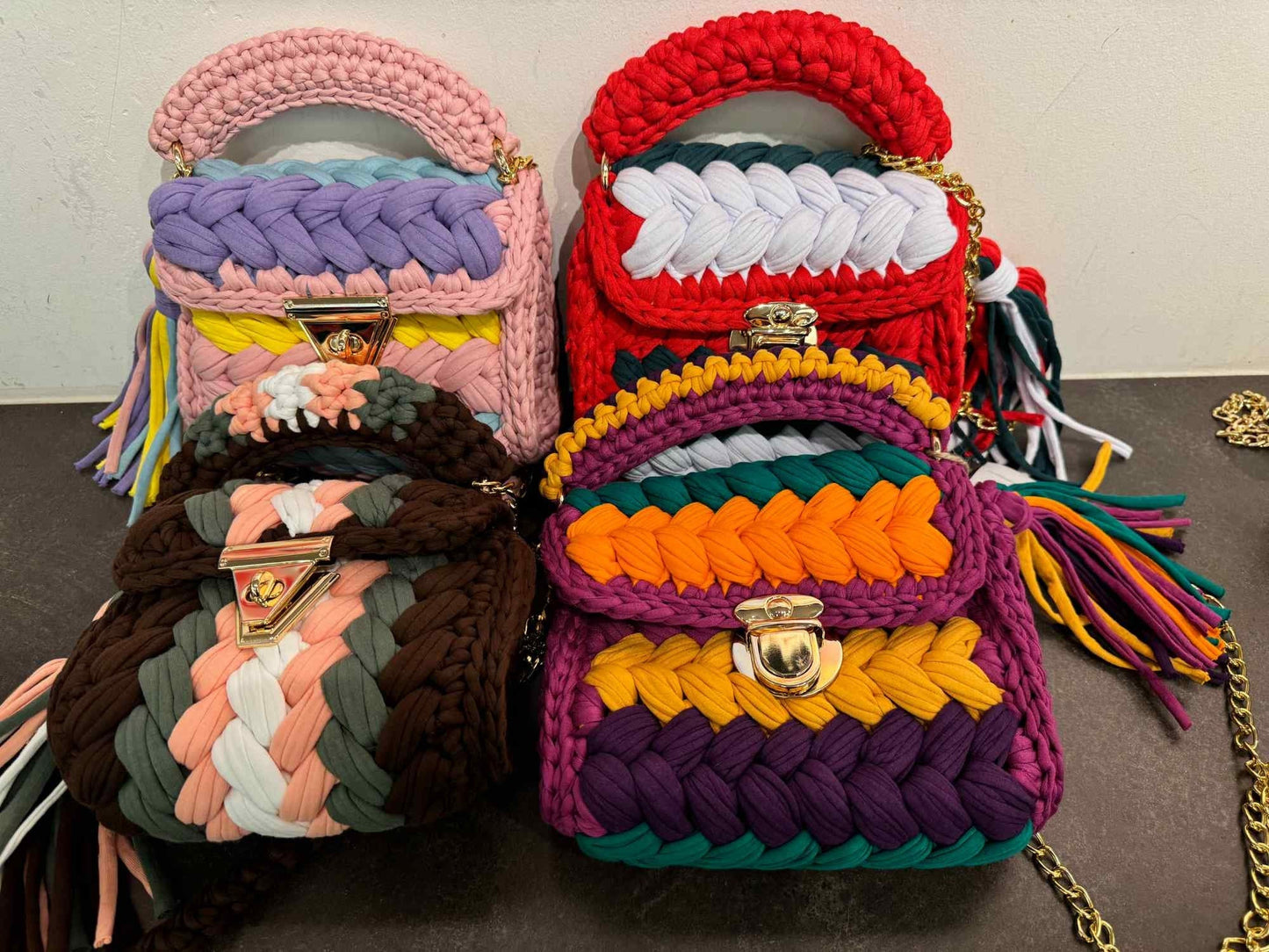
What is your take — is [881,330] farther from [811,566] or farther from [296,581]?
[296,581]

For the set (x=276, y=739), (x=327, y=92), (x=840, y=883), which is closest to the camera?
(x=276, y=739)

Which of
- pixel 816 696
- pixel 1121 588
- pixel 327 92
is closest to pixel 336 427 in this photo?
pixel 327 92

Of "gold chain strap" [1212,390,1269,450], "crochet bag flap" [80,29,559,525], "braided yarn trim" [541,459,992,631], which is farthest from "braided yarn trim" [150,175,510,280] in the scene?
"gold chain strap" [1212,390,1269,450]

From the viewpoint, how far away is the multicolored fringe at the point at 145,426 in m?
0.93

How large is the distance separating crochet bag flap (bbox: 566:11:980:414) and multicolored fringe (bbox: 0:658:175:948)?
62 centimetres

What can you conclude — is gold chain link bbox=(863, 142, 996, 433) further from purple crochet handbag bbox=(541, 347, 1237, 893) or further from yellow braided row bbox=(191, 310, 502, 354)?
yellow braided row bbox=(191, 310, 502, 354)

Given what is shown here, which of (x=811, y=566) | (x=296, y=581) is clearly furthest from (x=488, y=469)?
(x=811, y=566)

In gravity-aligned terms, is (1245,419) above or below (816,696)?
above

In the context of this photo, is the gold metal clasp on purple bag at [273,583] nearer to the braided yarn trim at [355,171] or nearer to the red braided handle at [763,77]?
the braided yarn trim at [355,171]

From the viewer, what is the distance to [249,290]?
2.41 feet

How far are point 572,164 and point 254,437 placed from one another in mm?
480

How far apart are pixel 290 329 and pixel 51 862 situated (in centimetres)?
52

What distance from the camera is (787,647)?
0.61 metres

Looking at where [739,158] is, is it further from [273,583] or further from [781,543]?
[273,583]
